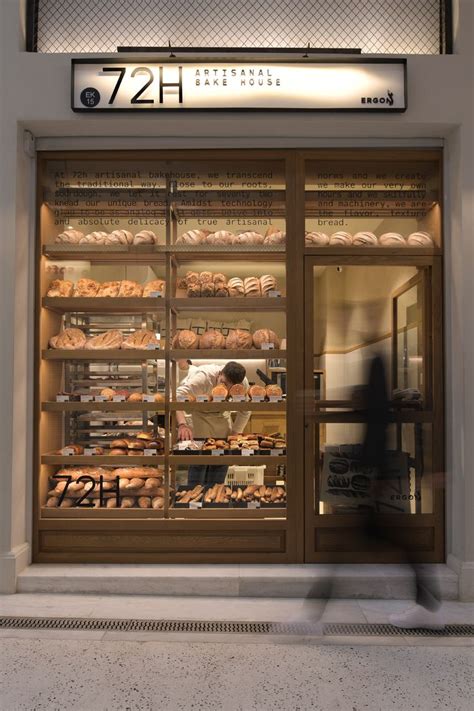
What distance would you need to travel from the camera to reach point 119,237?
4953 millimetres

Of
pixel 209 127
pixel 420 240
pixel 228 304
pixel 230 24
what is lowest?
pixel 228 304

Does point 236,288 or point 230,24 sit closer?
point 230,24

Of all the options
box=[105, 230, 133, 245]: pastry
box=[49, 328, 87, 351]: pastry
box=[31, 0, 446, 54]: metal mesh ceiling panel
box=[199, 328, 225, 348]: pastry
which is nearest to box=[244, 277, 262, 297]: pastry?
box=[199, 328, 225, 348]: pastry

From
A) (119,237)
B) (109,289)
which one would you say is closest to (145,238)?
(119,237)

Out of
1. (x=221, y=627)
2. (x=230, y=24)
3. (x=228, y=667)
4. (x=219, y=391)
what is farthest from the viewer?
(x=219, y=391)

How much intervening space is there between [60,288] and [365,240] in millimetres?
2362

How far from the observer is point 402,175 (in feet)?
16.0

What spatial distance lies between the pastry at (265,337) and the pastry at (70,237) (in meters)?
1.58

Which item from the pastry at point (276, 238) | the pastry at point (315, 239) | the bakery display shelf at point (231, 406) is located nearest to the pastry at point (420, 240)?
the pastry at point (315, 239)

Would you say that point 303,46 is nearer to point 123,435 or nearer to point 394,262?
point 394,262

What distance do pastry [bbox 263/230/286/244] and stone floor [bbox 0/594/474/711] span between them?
2.61 meters

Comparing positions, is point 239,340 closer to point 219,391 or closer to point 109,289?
point 219,391

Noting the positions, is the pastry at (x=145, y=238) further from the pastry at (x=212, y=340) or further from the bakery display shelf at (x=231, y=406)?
the bakery display shelf at (x=231, y=406)

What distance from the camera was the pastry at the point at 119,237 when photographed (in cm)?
495
